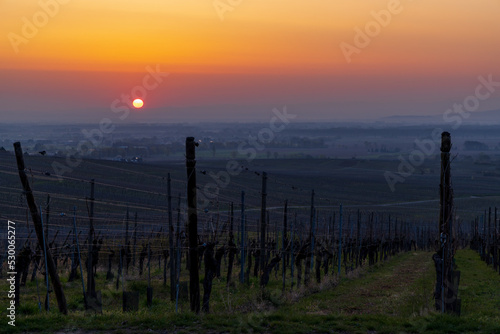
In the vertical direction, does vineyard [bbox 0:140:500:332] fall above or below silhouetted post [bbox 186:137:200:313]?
below

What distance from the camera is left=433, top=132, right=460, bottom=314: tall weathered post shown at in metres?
15.1

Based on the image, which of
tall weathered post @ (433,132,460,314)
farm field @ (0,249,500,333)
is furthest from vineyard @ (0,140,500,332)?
tall weathered post @ (433,132,460,314)

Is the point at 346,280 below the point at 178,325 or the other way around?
below

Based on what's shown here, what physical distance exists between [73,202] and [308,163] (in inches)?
4471

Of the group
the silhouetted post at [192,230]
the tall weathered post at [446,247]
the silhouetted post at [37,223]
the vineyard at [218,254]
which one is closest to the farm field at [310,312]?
the vineyard at [218,254]

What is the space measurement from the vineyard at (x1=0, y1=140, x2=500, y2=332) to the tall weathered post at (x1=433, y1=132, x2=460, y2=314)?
58 centimetres

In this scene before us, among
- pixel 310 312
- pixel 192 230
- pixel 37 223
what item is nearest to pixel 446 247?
pixel 310 312

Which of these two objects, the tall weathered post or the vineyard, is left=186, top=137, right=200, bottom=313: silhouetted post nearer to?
the vineyard

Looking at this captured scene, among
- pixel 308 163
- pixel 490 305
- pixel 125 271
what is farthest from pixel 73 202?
pixel 308 163

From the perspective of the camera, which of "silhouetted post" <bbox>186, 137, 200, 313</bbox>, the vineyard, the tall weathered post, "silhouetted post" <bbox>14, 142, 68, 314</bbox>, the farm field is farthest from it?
the vineyard

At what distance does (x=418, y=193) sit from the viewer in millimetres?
116750

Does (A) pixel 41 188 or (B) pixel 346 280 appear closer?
(B) pixel 346 280

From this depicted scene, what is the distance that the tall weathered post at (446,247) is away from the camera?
15.1 m

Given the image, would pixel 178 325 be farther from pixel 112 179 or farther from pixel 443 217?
pixel 112 179
